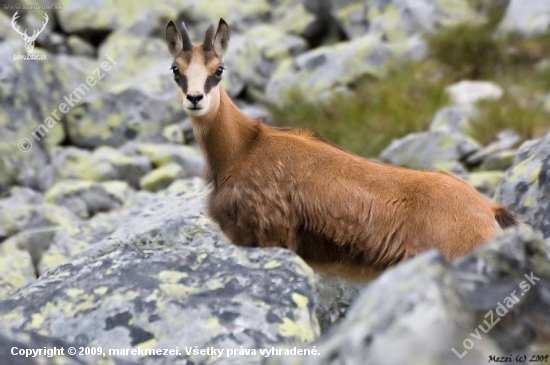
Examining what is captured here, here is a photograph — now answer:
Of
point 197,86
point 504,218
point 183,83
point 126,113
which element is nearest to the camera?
point 504,218

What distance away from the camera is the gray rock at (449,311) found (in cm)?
377

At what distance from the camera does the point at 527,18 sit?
65.2 ft

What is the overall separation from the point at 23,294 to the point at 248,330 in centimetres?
215

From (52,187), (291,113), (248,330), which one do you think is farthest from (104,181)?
(248,330)

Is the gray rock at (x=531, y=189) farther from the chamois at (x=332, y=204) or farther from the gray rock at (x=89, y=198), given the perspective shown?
the gray rock at (x=89, y=198)

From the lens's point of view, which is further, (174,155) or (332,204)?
(174,155)

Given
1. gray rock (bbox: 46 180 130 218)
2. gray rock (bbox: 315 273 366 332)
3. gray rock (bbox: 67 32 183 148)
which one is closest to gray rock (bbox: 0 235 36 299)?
gray rock (bbox: 46 180 130 218)

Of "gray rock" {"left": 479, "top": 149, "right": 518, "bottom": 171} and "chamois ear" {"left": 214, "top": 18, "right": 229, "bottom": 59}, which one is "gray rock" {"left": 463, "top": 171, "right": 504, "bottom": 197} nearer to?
"gray rock" {"left": 479, "top": 149, "right": 518, "bottom": 171}

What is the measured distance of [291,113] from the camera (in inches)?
745

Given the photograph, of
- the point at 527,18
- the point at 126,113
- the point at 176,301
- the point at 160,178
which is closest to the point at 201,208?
the point at 176,301

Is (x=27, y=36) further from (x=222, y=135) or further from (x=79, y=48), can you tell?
(x=222, y=135)

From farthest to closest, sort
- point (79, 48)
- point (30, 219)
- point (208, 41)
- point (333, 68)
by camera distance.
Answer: point (79, 48) → point (333, 68) → point (30, 219) → point (208, 41)

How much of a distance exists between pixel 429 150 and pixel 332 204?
23.9 feet

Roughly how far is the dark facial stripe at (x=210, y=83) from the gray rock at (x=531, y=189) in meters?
3.45
